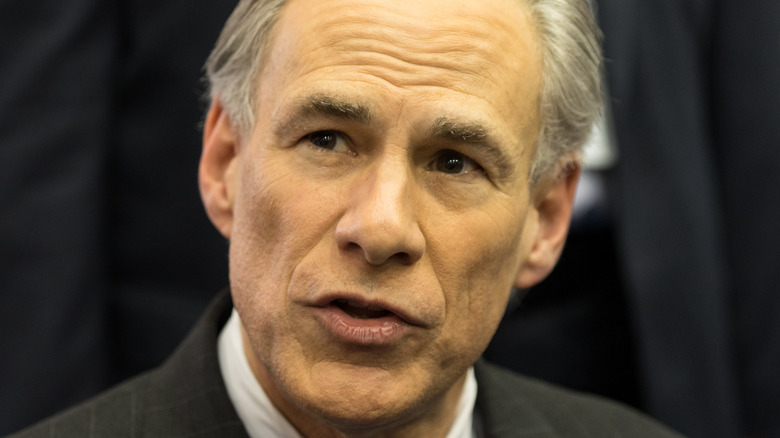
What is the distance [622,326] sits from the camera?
3.22 m

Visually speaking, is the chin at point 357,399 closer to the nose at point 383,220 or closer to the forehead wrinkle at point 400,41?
the nose at point 383,220

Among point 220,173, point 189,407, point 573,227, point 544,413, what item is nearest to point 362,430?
point 189,407

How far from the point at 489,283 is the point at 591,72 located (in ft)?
1.87

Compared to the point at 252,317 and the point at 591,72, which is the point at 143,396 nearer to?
the point at 252,317

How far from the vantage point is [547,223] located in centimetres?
225

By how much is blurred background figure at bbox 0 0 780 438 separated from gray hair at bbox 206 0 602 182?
586 millimetres

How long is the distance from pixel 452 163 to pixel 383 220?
26 centimetres

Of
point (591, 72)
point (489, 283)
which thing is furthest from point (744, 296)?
point (489, 283)

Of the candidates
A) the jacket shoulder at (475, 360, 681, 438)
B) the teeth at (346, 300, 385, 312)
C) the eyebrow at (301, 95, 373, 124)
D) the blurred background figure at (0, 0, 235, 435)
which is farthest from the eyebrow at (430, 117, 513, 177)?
the blurred background figure at (0, 0, 235, 435)

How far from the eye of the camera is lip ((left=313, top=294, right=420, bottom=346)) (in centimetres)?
176

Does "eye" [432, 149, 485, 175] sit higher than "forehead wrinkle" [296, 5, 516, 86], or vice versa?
"forehead wrinkle" [296, 5, 516, 86]

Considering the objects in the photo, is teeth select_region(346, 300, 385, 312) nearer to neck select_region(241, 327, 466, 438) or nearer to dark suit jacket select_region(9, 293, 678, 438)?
neck select_region(241, 327, 466, 438)

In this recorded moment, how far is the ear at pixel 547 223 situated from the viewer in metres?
2.19

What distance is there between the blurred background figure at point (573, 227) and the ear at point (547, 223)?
92 cm
